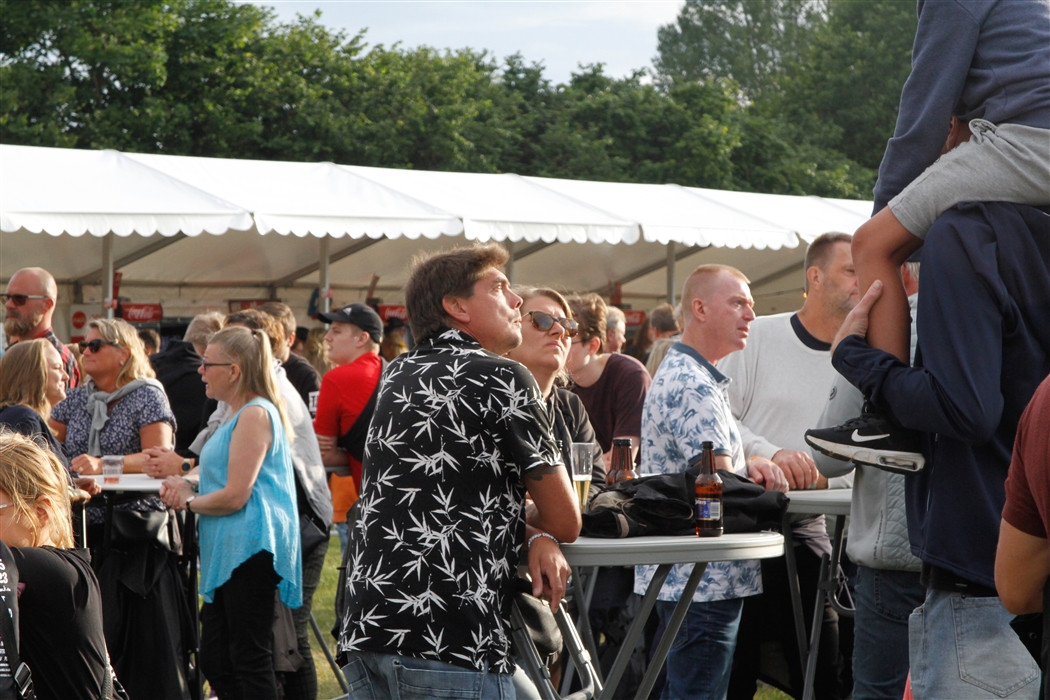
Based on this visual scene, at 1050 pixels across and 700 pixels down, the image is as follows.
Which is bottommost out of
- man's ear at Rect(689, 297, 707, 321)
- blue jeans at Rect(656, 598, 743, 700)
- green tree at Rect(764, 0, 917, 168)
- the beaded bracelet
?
blue jeans at Rect(656, 598, 743, 700)

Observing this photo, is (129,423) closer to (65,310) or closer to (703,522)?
(703,522)

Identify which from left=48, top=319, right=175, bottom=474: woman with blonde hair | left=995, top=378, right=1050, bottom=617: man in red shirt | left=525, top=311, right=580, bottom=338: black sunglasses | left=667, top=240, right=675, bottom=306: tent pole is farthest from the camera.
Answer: left=667, top=240, right=675, bottom=306: tent pole

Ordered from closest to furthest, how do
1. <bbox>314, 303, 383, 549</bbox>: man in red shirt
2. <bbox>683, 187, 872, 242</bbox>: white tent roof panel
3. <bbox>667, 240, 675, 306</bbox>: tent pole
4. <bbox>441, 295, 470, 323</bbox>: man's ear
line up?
<bbox>441, 295, 470, 323</bbox>: man's ear < <bbox>314, 303, 383, 549</bbox>: man in red shirt < <bbox>683, 187, 872, 242</bbox>: white tent roof panel < <bbox>667, 240, 675, 306</bbox>: tent pole

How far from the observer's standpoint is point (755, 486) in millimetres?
3131

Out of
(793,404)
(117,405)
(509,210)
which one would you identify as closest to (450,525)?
(793,404)

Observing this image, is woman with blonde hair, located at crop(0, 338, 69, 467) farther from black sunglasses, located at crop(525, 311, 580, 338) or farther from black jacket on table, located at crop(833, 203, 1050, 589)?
black jacket on table, located at crop(833, 203, 1050, 589)

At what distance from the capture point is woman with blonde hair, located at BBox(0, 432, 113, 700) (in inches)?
110

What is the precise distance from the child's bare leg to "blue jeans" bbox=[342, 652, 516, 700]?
1082mm

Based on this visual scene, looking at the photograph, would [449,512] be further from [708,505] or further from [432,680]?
[708,505]

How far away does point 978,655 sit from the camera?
2027 millimetres

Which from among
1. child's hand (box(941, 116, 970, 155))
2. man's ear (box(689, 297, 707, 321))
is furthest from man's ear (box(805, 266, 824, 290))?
child's hand (box(941, 116, 970, 155))

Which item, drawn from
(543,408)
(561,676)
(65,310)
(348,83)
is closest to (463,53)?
(348,83)

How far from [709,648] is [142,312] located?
8.73 meters

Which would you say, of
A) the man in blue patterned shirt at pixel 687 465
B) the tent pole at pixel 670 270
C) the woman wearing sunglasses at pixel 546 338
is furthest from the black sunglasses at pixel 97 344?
the tent pole at pixel 670 270
